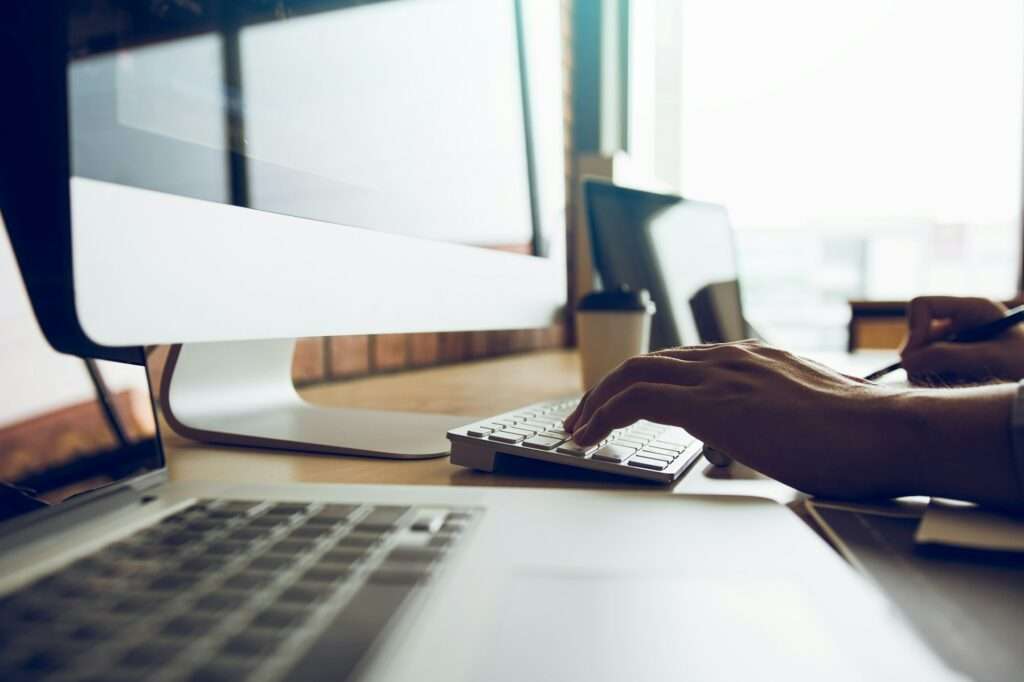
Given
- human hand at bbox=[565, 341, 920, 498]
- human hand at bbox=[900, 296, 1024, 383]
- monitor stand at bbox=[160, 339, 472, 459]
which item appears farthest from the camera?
human hand at bbox=[900, 296, 1024, 383]

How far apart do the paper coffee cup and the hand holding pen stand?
10.9 inches

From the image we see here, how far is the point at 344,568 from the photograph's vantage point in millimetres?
209

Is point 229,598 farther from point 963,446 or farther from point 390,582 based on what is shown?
point 963,446

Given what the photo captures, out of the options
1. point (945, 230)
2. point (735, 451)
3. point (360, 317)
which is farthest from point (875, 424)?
point (945, 230)

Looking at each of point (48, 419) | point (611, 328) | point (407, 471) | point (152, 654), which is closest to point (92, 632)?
point (152, 654)

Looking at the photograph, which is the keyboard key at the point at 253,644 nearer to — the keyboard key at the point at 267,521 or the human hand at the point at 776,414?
the keyboard key at the point at 267,521

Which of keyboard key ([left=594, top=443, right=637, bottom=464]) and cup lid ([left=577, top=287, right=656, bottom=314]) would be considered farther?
cup lid ([left=577, top=287, right=656, bottom=314])

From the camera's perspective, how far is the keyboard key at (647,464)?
15.9 inches

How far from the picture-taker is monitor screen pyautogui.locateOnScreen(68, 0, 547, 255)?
335mm

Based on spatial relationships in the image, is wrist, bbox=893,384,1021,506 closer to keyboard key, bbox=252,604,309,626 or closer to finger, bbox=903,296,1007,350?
keyboard key, bbox=252,604,309,626

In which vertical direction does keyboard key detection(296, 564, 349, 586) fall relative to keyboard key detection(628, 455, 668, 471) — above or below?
above

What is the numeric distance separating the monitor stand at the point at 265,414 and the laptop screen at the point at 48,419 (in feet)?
0.60

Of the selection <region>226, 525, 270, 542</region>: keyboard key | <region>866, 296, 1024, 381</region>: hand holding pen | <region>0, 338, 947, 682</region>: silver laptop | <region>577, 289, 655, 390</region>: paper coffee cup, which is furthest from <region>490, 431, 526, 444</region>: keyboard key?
<region>866, 296, 1024, 381</region>: hand holding pen

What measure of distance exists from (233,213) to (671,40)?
105 inches
